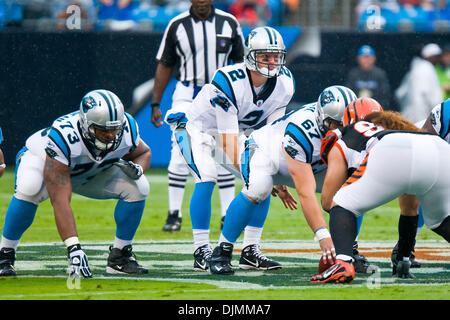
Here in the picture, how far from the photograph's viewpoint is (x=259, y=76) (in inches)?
234

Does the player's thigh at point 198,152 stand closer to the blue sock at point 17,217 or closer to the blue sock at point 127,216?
the blue sock at point 127,216

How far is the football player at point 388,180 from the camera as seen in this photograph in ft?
15.6

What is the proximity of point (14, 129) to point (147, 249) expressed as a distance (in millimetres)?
6095

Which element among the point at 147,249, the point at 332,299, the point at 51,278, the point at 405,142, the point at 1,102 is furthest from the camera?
the point at 1,102

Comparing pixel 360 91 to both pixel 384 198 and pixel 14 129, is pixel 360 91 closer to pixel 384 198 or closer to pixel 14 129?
pixel 14 129

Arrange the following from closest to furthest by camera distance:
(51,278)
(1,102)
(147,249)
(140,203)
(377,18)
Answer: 1. (51,278)
2. (140,203)
3. (147,249)
4. (1,102)
5. (377,18)

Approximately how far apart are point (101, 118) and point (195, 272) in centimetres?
116

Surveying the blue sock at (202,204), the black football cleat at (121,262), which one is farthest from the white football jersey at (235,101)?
the black football cleat at (121,262)

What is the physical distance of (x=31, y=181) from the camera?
5414mm

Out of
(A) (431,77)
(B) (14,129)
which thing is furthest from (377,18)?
(B) (14,129)

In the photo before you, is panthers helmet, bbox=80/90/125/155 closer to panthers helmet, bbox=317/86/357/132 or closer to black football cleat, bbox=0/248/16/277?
black football cleat, bbox=0/248/16/277

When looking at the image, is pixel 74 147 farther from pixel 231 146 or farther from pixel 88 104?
pixel 231 146

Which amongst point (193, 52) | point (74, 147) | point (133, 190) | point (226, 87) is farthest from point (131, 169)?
point (193, 52)

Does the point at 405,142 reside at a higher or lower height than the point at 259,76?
lower
